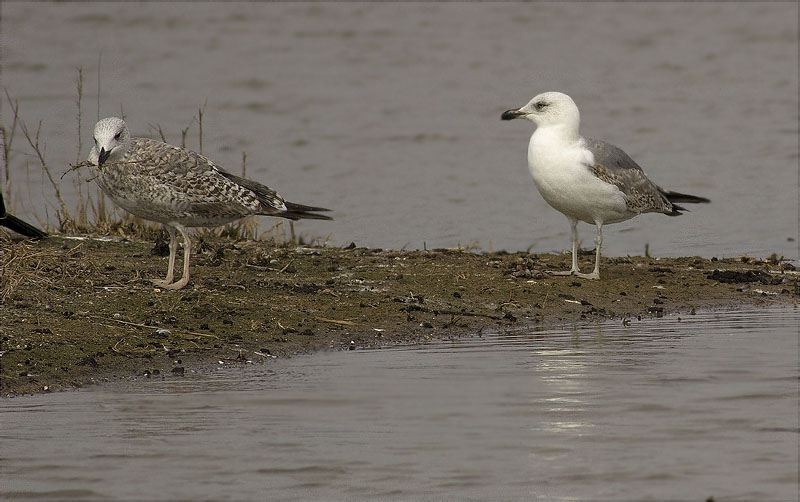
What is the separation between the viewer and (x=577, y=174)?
31.3ft

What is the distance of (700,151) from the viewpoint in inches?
609

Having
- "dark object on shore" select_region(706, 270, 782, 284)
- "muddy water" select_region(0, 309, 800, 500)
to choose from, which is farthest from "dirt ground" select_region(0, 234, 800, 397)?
"muddy water" select_region(0, 309, 800, 500)

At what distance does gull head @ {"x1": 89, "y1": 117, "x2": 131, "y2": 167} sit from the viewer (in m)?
8.44

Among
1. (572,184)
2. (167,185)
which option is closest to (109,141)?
(167,185)

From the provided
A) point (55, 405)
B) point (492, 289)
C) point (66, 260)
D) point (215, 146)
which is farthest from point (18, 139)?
point (55, 405)

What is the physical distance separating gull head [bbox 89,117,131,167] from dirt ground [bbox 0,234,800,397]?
762 mm

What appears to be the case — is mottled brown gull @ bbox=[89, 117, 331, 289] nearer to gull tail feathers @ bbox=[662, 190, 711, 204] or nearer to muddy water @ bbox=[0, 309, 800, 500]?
muddy water @ bbox=[0, 309, 800, 500]

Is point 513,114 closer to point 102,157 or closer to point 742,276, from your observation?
point 742,276

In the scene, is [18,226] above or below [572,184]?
below

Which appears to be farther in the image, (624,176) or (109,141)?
(624,176)

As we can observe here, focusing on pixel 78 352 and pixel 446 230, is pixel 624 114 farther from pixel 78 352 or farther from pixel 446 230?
pixel 78 352

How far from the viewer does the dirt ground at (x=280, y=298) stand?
716 centimetres

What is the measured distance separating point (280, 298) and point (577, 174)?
2592 millimetres

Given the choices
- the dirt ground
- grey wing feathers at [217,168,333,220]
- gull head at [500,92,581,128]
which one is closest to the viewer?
the dirt ground
